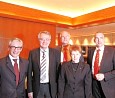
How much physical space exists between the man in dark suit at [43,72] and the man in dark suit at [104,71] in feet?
2.06

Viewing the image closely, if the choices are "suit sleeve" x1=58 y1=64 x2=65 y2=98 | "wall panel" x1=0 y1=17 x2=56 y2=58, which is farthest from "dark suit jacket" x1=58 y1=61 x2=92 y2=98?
"wall panel" x1=0 y1=17 x2=56 y2=58

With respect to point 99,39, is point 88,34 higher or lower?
higher

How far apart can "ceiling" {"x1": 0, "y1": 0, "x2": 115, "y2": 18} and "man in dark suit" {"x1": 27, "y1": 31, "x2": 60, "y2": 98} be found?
2638 millimetres

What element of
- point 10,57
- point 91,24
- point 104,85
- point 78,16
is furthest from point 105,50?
point 78,16

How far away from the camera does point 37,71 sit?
7.74 ft

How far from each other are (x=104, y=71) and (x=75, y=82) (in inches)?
23.5

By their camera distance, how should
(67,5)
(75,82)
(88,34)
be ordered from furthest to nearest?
(88,34) → (67,5) → (75,82)

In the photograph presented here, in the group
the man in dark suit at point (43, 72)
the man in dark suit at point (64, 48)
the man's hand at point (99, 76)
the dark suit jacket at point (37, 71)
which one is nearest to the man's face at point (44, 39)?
the man in dark suit at point (43, 72)

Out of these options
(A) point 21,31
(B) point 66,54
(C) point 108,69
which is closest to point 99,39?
(C) point 108,69

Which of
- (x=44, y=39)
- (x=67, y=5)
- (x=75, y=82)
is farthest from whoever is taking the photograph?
(x=67, y=5)

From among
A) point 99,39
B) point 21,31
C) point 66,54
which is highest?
point 21,31

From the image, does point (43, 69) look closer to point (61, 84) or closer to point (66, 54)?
point (61, 84)

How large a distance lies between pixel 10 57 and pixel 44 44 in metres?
0.49

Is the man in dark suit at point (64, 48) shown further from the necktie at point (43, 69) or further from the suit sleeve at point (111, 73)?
the suit sleeve at point (111, 73)
